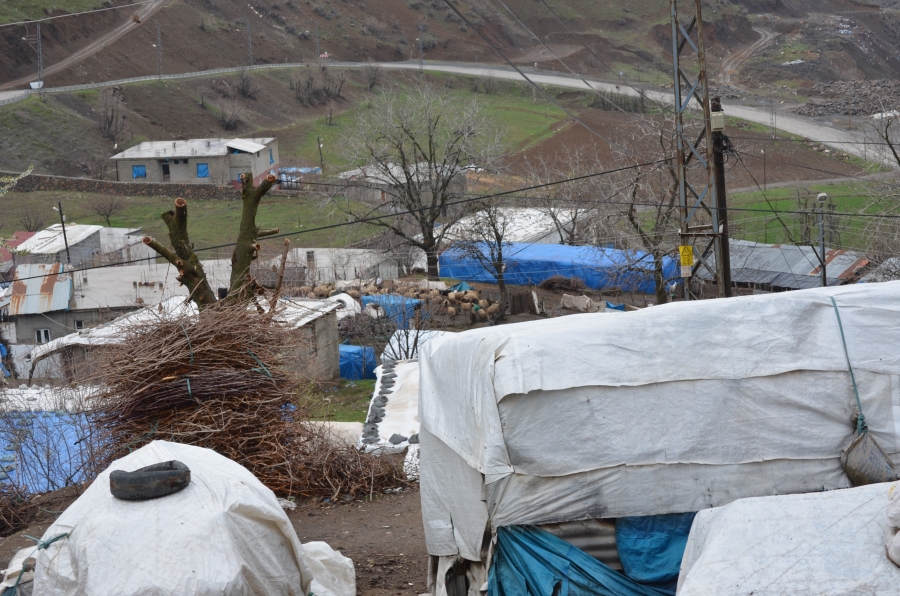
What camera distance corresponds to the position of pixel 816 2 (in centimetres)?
11462

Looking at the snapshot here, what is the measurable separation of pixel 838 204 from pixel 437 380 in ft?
129

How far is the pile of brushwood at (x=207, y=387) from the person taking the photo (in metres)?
8.33

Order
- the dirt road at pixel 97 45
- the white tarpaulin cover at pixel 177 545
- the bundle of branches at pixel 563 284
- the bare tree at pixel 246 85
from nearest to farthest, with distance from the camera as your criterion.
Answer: the white tarpaulin cover at pixel 177 545, the bundle of branches at pixel 563 284, the dirt road at pixel 97 45, the bare tree at pixel 246 85

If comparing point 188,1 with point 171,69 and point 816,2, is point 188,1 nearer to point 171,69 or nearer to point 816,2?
point 171,69

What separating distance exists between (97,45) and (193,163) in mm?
27348

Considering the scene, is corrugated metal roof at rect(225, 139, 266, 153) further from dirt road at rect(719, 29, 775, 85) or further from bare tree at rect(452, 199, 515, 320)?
dirt road at rect(719, 29, 775, 85)

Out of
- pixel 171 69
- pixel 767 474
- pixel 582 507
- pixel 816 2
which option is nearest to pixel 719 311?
pixel 767 474

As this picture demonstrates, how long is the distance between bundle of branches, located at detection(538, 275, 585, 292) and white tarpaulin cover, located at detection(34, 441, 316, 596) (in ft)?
104

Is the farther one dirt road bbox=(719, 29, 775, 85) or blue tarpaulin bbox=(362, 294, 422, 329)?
dirt road bbox=(719, 29, 775, 85)

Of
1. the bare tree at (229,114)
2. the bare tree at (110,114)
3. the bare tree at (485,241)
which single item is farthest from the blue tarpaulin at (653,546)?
the bare tree at (229,114)

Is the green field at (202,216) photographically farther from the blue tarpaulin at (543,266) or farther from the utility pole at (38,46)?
the utility pole at (38,46)

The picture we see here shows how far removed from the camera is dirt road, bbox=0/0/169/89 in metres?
66.1

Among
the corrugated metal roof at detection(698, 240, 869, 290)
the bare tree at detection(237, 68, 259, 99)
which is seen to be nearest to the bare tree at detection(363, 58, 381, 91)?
the bare tree at detection(237, 68, 259, 99)

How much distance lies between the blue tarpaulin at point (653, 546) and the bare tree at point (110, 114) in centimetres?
6105
